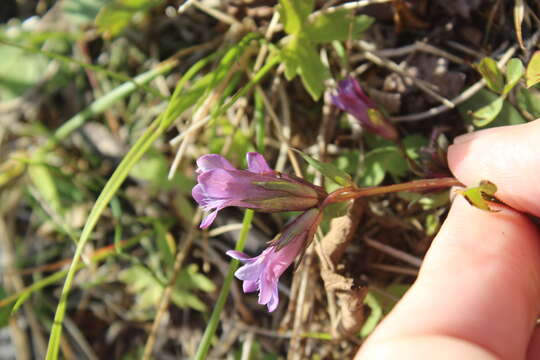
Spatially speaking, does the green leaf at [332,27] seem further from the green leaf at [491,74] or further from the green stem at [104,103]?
the green stem at [104,103]

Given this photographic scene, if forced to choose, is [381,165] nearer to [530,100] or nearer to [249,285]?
[530,100]

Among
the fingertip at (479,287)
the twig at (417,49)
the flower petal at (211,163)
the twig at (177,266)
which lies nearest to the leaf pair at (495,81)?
the twig at (417,49)

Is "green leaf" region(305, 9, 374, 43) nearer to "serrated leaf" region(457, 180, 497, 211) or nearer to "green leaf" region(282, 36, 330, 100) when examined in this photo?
"green leaf" region(282, 36, 330, 100)

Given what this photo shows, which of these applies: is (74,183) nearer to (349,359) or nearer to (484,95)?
(349,359)

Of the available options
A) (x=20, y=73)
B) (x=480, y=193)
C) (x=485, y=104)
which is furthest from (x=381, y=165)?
(x=20, y=73)

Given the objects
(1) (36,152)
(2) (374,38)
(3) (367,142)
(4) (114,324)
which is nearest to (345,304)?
(3) (367,142)
